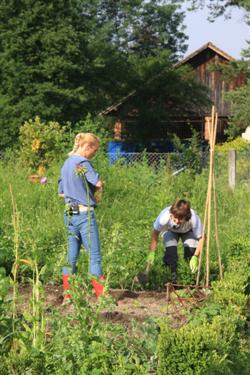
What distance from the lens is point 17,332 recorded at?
10.7 feet

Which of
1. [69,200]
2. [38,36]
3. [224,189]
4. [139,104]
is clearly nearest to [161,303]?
[69,200]

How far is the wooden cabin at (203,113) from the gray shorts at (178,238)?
2282 cm

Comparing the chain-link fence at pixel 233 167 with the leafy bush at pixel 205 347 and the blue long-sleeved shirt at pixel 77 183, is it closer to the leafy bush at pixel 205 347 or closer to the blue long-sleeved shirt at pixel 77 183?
the blue long-sleeved shirt at pixel 77 183

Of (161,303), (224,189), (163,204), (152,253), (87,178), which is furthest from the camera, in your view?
(224,189)

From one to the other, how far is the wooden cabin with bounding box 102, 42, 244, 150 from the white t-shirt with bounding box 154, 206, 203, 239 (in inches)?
902

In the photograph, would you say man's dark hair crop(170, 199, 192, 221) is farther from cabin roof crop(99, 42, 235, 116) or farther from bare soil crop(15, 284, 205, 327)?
cabin roof crop(99, 42, 235, 116)

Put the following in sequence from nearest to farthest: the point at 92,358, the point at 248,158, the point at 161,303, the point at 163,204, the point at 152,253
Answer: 1. the point at 92,358
2. the point at 161,303
3. the point at 152,253
4. the point at 163,204
5. the point at 248,158

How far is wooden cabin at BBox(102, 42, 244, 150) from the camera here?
2961cm

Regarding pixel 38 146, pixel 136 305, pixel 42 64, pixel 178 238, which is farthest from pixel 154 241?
pixel 42 64

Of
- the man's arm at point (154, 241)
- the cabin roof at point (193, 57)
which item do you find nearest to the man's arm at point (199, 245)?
the man's arm at point (154, 241)

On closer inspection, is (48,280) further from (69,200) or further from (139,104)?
(139,104)

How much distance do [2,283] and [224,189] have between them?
24.9 feet

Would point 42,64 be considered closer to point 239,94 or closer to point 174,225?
point 239,94

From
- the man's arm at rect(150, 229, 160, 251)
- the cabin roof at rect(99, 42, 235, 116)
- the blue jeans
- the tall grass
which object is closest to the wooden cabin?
the cabin roof at rect(99, 42, 235, 116)
